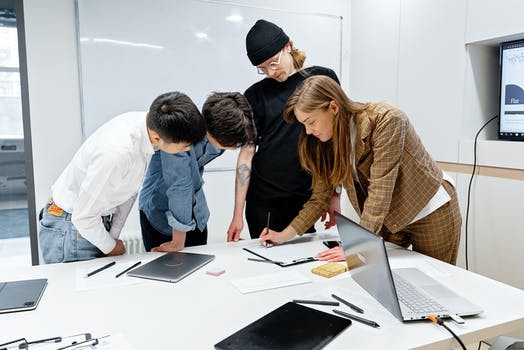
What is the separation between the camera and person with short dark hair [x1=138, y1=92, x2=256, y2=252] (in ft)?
4.91

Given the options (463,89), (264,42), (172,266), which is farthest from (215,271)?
(463,89)

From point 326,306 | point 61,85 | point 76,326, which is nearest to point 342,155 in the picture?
point 326,306

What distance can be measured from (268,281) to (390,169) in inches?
22.0

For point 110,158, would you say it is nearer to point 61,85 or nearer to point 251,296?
point 251,296

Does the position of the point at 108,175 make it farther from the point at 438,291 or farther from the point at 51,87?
the point at 51,87

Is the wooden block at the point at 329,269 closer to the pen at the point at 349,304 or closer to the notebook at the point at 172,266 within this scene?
the pen at the point at 349,304

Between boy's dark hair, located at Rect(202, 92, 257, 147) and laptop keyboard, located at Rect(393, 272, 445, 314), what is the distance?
2.43ft

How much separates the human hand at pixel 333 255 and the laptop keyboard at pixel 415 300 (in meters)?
0.26

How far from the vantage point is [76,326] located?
971mm

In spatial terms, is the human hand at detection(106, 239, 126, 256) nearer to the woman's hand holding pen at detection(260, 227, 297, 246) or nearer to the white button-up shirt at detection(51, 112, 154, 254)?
the white button-up shirt at detection(51, 112, 154, 254)

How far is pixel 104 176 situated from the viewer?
1.26 metres

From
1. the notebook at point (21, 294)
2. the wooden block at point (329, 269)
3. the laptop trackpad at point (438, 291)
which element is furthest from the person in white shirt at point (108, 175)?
the laptop trackpad at point (438, 291)

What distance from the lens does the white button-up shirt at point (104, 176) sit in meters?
1.27

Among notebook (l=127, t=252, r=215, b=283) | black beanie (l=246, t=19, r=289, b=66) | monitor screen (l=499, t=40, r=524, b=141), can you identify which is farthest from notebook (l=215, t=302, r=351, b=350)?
monitor screen (l=499, t=40, r=524, b=141)
